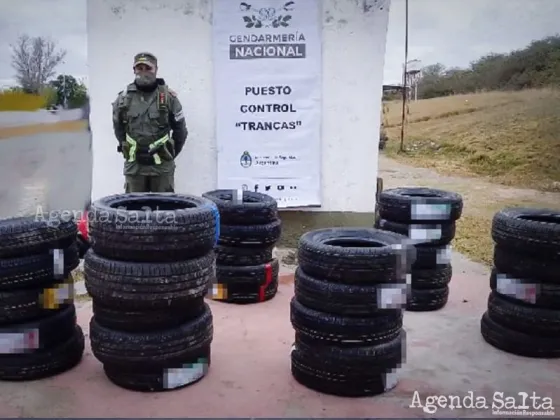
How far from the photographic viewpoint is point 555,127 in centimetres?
2291

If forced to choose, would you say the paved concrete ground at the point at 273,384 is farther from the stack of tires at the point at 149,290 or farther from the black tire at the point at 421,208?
the black tire at the point at 421,208

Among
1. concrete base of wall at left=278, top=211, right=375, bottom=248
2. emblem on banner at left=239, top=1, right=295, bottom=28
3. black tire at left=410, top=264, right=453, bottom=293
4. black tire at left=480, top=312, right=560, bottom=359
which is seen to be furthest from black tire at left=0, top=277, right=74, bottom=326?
emblem on banner at left=239, top=1, right=295, bottom=28

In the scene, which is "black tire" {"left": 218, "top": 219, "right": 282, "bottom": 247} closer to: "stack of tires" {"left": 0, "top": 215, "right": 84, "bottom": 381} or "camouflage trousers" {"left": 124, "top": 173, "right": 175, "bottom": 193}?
"camouflage trousers" {"left": 124, "top": 173, "right": 175, "bottom": 193}

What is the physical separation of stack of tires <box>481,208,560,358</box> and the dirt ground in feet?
9.53

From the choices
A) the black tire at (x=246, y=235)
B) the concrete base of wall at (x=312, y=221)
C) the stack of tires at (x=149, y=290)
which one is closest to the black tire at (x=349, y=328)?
the stack of tires at (x=149, y=290)

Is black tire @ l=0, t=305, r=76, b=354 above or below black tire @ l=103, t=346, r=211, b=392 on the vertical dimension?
above

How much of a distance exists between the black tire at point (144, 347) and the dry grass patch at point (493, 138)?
49.2 feet

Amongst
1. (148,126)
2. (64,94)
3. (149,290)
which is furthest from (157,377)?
(64,94)

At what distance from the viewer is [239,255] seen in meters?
5.93

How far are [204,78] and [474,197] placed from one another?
Answer: 31.8 feet

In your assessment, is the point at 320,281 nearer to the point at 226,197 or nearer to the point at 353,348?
the point at 353,348

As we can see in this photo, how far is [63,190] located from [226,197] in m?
4.44

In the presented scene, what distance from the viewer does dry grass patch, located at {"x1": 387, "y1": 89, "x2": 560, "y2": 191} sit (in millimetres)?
19750

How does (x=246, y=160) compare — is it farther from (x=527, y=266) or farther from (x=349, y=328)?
(x=349, y=328)
